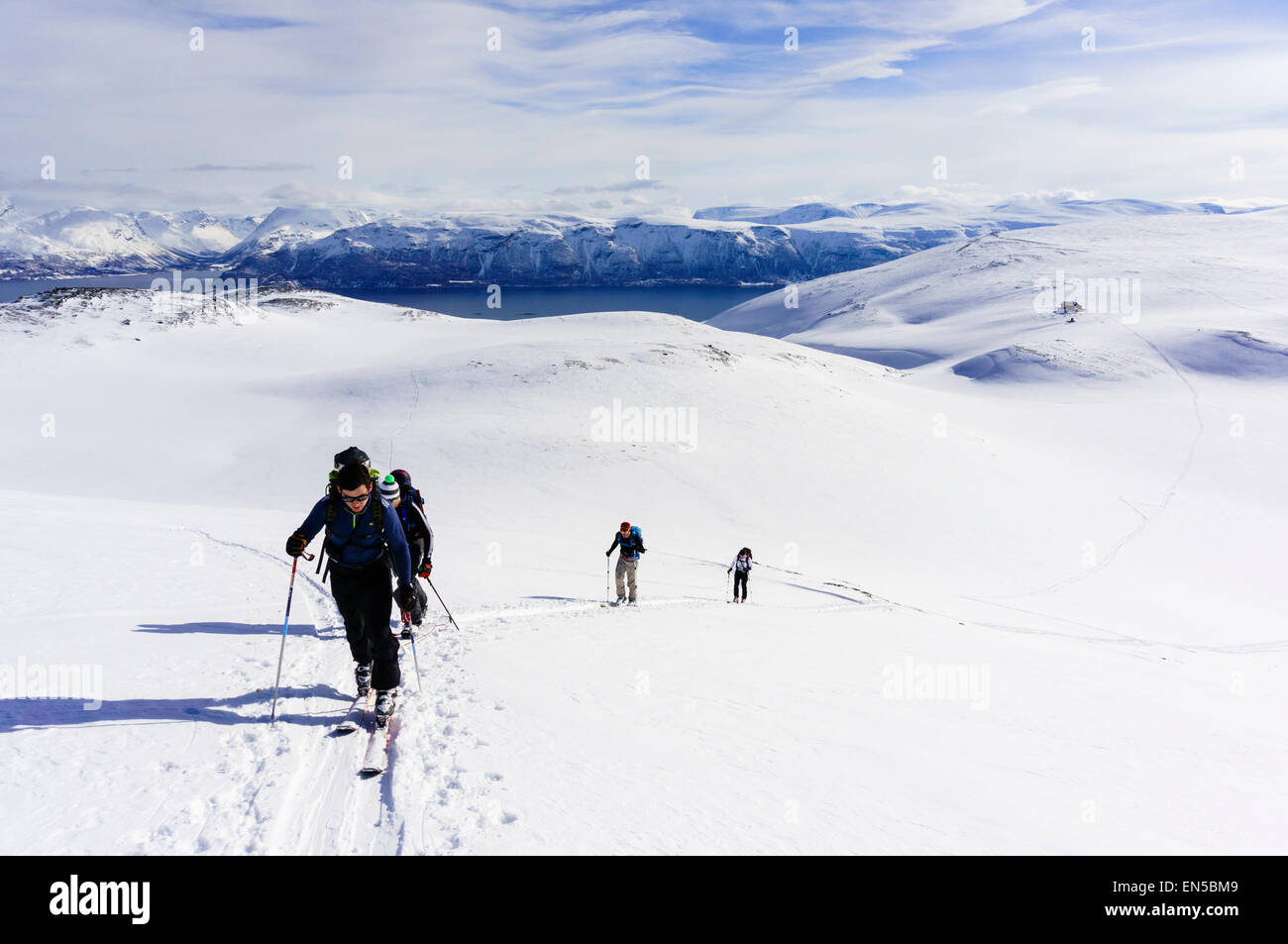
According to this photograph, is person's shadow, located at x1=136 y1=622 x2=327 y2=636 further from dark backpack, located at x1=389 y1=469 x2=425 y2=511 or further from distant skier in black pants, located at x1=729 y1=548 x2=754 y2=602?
distant skier in black pants, located at x1=729 y1=548 x2=754 y2=602

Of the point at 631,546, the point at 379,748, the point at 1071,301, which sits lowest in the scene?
the point at 379,748

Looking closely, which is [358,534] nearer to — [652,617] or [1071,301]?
[652,617]

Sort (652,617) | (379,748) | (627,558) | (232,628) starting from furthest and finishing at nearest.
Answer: (627,558) → (652,617) → (232,628) → (379,748)

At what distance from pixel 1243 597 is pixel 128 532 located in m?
35.5

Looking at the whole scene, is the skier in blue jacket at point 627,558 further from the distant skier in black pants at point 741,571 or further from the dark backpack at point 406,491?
the dark backpack at point 406,491

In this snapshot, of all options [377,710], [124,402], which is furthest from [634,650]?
[124,402]

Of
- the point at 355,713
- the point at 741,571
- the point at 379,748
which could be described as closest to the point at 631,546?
the point at 741,571

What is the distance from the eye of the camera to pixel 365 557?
20.5 feet

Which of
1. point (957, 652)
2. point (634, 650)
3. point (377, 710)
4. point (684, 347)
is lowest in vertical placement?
point (957, 652)

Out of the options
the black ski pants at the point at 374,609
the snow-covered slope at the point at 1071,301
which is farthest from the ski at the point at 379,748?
the snow-covered slope at the point at 1071,301

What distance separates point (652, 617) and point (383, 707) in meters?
6.87
